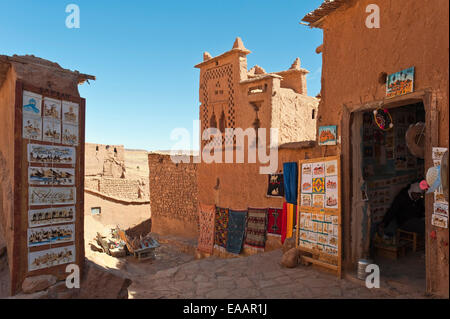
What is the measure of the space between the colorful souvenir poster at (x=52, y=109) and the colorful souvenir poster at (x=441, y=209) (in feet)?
18.1

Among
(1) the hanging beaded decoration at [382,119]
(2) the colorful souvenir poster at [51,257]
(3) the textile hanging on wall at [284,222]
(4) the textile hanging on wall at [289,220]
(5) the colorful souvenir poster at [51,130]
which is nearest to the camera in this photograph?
(2) the colorful souvenir poster at [51,257]

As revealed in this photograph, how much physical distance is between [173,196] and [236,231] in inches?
201

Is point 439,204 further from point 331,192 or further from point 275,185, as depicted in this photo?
point 275,185

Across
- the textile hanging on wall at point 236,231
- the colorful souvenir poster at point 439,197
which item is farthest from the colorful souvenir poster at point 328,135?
the textile hanging on wall at point 236,231

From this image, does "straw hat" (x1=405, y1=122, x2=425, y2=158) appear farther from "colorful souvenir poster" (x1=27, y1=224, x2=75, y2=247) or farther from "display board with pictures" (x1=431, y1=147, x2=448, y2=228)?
"colorful souvenir poster" (x1=27, y1=224, x2=75, y2=247)

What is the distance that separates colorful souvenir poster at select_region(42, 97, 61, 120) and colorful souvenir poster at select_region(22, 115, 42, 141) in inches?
6.2

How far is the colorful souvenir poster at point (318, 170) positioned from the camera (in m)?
5.98

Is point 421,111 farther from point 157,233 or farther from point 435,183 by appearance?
point 157,233

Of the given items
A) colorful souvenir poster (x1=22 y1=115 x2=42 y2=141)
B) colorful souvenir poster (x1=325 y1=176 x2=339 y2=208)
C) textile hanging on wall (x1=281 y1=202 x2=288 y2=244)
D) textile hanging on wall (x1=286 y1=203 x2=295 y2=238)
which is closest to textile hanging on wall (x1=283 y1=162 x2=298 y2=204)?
textile hanging on wall (x1=286 y1=203 x2=295 y2=238)

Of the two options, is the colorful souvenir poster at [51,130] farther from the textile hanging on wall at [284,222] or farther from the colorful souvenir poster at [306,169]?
the textile hanging on wall at [284,222]

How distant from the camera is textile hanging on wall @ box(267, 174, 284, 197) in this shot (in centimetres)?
817

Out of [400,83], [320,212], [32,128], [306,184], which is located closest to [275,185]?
[306,184]
